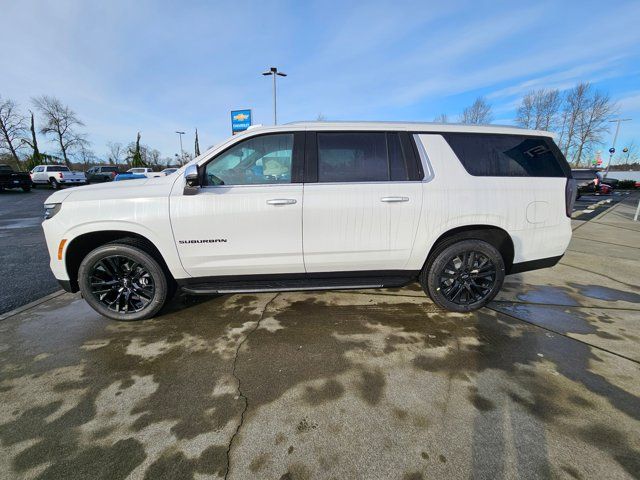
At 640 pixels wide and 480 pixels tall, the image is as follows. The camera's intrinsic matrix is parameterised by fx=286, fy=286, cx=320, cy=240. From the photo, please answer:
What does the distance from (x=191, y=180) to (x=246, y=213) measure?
578mm

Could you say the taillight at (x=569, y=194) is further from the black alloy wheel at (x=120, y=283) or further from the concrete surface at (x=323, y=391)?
the black alloy wheel at (x=120, y=283)

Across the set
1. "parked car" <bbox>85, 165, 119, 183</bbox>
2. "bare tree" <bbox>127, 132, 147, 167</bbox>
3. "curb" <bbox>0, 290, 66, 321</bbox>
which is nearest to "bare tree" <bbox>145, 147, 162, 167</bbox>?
"bare tree" <bbox>127, 132, 147, 167</bbox>

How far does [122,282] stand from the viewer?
3072 millimetres

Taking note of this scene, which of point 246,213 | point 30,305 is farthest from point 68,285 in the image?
point 246,213

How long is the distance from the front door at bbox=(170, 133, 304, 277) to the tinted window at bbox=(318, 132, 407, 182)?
28 centimetres

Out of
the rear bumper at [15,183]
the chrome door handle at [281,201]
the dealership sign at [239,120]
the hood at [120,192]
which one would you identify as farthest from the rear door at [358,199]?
the rear bumper at [15,183]

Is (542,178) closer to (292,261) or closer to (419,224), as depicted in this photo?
(419,224)

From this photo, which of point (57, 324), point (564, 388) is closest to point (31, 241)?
point (57, 324)

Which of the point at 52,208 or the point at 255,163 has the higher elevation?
the point at 255,163

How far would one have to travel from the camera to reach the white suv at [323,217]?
111 inches

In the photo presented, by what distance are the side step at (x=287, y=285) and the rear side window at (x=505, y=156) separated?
149cm

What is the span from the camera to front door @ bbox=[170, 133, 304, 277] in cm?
279

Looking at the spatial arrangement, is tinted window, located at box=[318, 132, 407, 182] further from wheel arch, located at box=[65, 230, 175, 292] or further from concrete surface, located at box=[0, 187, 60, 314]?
concrete surface, located at box=[0, 187, 60, 314]

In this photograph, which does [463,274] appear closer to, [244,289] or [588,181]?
[244,289]
